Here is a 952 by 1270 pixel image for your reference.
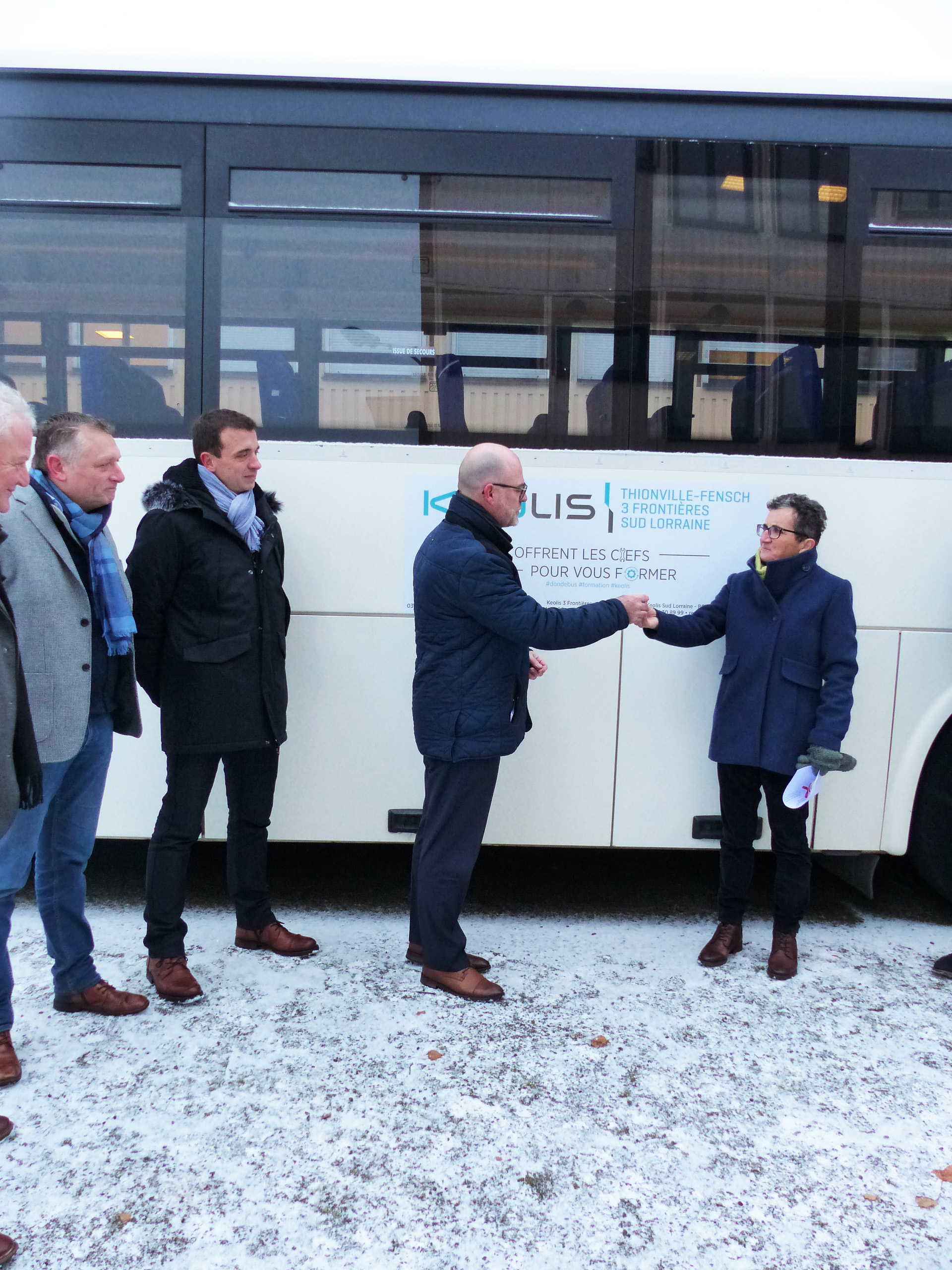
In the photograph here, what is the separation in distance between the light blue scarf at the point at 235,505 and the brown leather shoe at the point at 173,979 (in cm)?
152

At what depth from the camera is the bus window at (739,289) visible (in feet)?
12.6

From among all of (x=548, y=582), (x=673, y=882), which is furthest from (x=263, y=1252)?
(x=673, y=882)

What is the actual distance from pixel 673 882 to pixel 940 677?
65.0 inches

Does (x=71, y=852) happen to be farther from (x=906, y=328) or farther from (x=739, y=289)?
(x=906, y=328)

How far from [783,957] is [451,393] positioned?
104 inches

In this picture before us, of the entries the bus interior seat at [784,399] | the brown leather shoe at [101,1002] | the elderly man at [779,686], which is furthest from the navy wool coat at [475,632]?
the brown leather shoe at [101,1002]

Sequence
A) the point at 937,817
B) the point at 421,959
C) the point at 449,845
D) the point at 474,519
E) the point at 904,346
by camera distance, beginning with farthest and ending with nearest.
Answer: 1. the point at 937,817
2. the point at 904,346
3. the point at 421,959
4. the point at 449,845
5. the point at 474,519

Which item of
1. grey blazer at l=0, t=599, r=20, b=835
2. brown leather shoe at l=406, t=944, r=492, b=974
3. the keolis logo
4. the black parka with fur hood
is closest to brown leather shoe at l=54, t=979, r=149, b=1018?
the black parka with fur hood

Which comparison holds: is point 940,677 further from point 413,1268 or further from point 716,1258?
point 413,1268

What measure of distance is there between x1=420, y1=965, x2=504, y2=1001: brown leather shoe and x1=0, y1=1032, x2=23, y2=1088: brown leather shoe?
139 centimetres

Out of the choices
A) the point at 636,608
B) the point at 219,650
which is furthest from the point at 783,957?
the point at 219,650

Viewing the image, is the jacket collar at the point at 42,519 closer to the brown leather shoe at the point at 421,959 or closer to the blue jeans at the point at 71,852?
the blue jeans at the point at 71,852

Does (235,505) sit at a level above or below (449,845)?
above

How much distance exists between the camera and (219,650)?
3.34 metres
